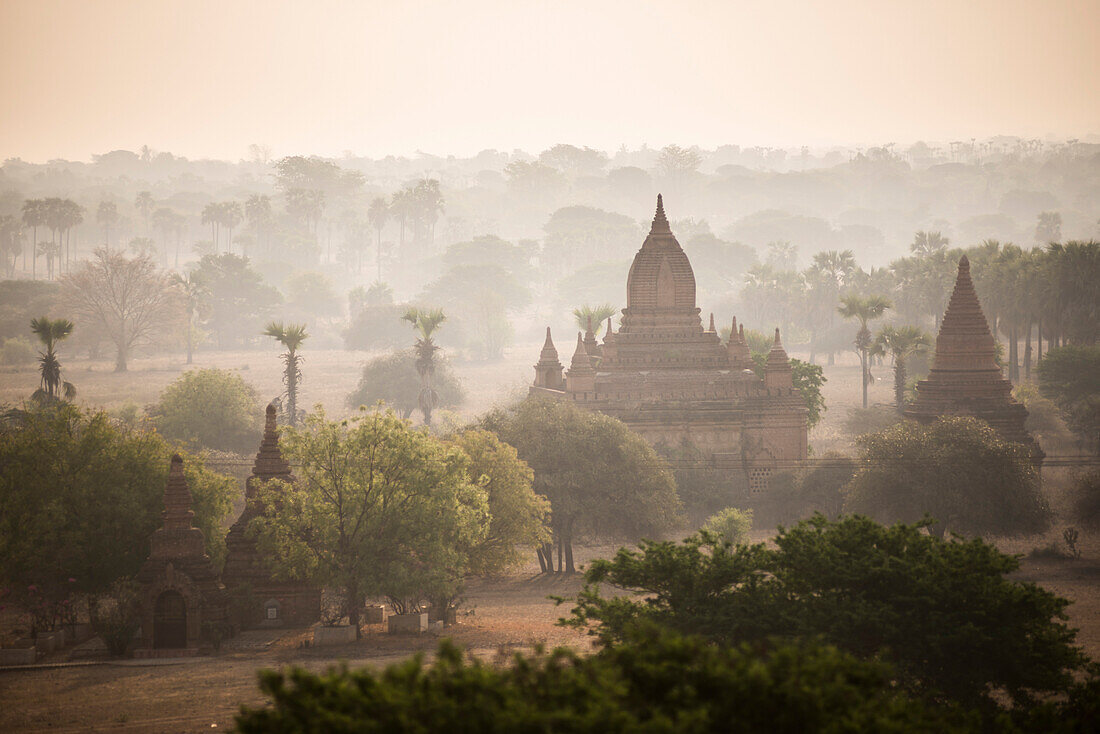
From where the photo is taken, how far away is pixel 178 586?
94.3 feet

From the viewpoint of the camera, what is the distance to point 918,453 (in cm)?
4131

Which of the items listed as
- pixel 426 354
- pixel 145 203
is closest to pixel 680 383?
pixel 426 354

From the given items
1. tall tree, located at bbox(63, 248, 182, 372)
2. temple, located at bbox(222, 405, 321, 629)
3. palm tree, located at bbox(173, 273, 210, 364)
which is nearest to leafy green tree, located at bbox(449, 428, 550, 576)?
temple, located at bbox(222, 405, 321, 629)

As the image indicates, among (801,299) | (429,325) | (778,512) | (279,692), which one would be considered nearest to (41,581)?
(279,692)

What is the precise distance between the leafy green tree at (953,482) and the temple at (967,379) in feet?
23.3

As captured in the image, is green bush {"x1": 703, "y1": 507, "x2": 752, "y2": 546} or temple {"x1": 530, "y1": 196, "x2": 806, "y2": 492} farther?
temple {"x1": 530, "y1": 196, "x2": 806, "y2": 492}

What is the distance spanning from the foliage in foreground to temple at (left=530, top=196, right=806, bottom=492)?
32135 millimetres

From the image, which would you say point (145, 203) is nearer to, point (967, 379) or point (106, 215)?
point (106, 215)

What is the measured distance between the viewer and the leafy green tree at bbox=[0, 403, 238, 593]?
30703mm

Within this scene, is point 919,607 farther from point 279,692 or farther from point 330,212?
point 330,212

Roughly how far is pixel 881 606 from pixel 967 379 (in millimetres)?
32519

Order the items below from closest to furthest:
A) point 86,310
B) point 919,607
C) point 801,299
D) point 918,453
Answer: point 919,607 → point 918,453 → point 86,310 → point 801,299

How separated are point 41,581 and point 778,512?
27.1 m

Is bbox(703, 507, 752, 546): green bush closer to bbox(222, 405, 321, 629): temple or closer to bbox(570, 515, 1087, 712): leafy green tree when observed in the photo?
bbox(222, 405, 321, 629): temple
